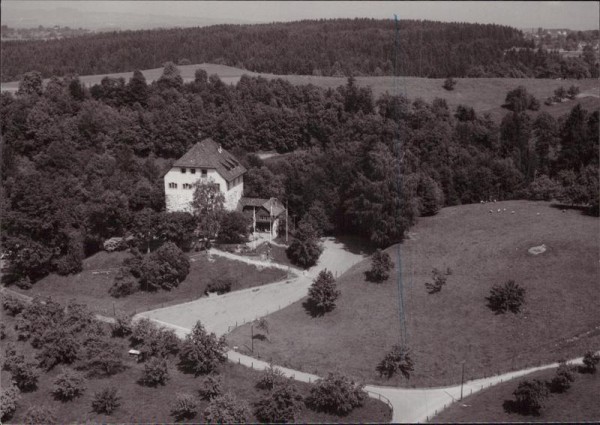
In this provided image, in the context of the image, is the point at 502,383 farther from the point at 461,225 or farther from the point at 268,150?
the point at 268,150

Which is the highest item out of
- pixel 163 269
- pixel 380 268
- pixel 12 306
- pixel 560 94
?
pixel 560 94

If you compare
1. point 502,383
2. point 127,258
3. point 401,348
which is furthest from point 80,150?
point 502,383

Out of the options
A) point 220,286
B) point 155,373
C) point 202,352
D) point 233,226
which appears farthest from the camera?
point 233,226

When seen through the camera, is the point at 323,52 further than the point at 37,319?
Yes

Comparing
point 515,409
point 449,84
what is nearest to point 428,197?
point 515,409

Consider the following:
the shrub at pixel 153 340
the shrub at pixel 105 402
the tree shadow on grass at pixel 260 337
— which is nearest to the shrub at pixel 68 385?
the shrub at pixel 105 402

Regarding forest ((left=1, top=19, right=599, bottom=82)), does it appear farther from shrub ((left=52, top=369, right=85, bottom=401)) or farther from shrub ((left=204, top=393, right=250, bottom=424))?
shrub ((left=204, top=393, right=250, bottom=424))

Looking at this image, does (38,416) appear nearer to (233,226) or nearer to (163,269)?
(163,269)
